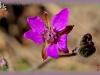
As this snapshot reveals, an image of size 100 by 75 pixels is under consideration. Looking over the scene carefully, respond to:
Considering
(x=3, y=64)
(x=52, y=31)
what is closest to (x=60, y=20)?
(x=52, y=31)

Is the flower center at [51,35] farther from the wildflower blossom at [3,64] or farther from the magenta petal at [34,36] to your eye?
the wildflower blossom at [3,64]

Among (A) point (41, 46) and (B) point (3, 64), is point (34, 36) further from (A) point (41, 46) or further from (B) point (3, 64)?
(B) point (3, 64)

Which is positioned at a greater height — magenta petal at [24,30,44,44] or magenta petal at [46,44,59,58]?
magenta petal at [24,30,44,44]

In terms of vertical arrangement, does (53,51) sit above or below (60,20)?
below

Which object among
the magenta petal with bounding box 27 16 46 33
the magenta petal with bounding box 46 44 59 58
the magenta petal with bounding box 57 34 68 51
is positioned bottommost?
the magenta petal with bounding box 46 44 59 58

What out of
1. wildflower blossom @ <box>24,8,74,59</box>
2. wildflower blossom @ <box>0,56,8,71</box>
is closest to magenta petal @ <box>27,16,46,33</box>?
wildflower blossom @ <box>24,8,74,59</box>

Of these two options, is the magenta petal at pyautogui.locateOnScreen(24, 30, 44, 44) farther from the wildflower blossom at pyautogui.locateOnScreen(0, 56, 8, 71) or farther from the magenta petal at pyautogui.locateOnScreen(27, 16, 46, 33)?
the wildflower blossom at pyautogui.locateOnScreen(0, 56, 8, 71)

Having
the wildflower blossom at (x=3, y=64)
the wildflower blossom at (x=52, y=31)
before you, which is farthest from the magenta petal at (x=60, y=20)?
the wildflower blossom at (x=3, y=64)
